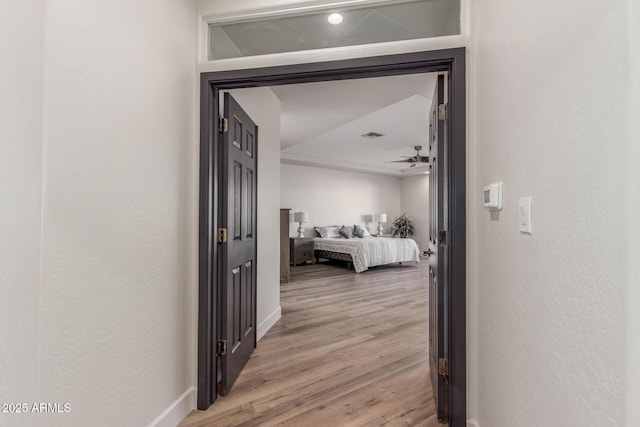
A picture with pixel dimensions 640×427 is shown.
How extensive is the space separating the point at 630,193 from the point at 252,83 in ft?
6.10

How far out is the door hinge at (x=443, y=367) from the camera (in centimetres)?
177

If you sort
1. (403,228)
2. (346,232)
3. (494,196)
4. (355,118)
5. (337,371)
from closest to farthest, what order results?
(494,196), (337,371), (355,118), (346,232), (403,228)

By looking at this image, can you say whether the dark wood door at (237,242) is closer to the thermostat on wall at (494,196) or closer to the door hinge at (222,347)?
the door hinge at (222,347)

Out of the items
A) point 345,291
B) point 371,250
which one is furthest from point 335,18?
point 371,250

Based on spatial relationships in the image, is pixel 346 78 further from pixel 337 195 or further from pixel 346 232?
pixel 337 195

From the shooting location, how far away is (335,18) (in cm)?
194

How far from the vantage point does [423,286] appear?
17.9 ft

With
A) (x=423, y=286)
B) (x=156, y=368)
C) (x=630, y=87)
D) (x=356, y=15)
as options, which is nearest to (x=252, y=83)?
(x=356, y=15)

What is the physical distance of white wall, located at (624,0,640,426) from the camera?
561 mm

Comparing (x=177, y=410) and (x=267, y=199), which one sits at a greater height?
(x=267, y=199)

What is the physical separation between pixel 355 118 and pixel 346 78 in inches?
101

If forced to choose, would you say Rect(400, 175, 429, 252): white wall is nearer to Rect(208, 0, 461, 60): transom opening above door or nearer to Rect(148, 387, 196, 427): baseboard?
Rect(208, 0, 461, 60): transom opening above door

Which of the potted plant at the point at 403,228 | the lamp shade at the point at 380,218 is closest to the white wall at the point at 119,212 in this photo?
the lamp shade at the point at 380,218

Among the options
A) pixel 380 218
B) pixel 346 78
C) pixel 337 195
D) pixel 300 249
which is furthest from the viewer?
pixel 380 218
